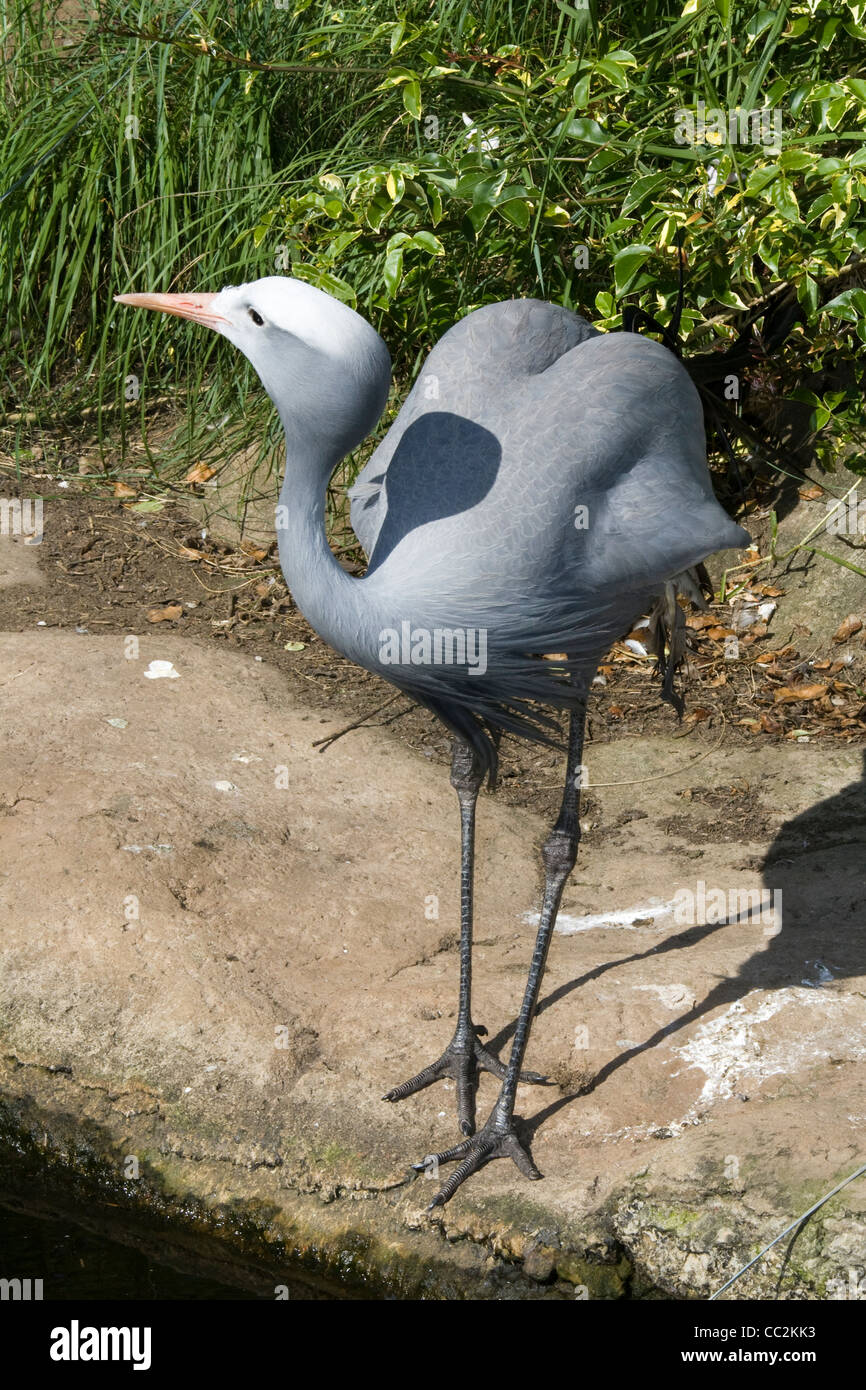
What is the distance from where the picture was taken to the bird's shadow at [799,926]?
3.60 m

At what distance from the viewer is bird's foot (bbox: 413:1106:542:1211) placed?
10.3 ft

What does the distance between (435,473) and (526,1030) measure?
131 cm

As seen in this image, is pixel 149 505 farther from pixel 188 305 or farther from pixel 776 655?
pixel 188 305

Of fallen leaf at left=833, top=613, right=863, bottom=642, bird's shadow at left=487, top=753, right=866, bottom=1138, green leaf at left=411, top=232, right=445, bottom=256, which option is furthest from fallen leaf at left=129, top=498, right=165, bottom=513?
bird's shadow at left=487, top=753, right=866, bottom=1138

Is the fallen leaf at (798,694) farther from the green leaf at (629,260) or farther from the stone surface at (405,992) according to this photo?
the green leaf at (629,260)

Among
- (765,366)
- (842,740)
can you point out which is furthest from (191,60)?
(842,740)

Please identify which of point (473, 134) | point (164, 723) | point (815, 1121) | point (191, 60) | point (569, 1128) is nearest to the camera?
point (815, 1121)

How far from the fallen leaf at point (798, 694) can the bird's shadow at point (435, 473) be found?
2.43m

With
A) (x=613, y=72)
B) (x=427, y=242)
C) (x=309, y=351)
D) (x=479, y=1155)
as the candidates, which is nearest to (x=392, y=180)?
(x=427, y=242)

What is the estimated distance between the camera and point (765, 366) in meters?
5.52

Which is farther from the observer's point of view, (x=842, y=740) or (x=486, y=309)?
(x=842, y=740)

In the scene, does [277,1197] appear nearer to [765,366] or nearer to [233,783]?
[233,783]

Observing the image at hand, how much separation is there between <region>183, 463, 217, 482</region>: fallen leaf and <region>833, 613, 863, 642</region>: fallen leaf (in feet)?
9.46

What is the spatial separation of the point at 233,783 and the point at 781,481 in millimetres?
2669
